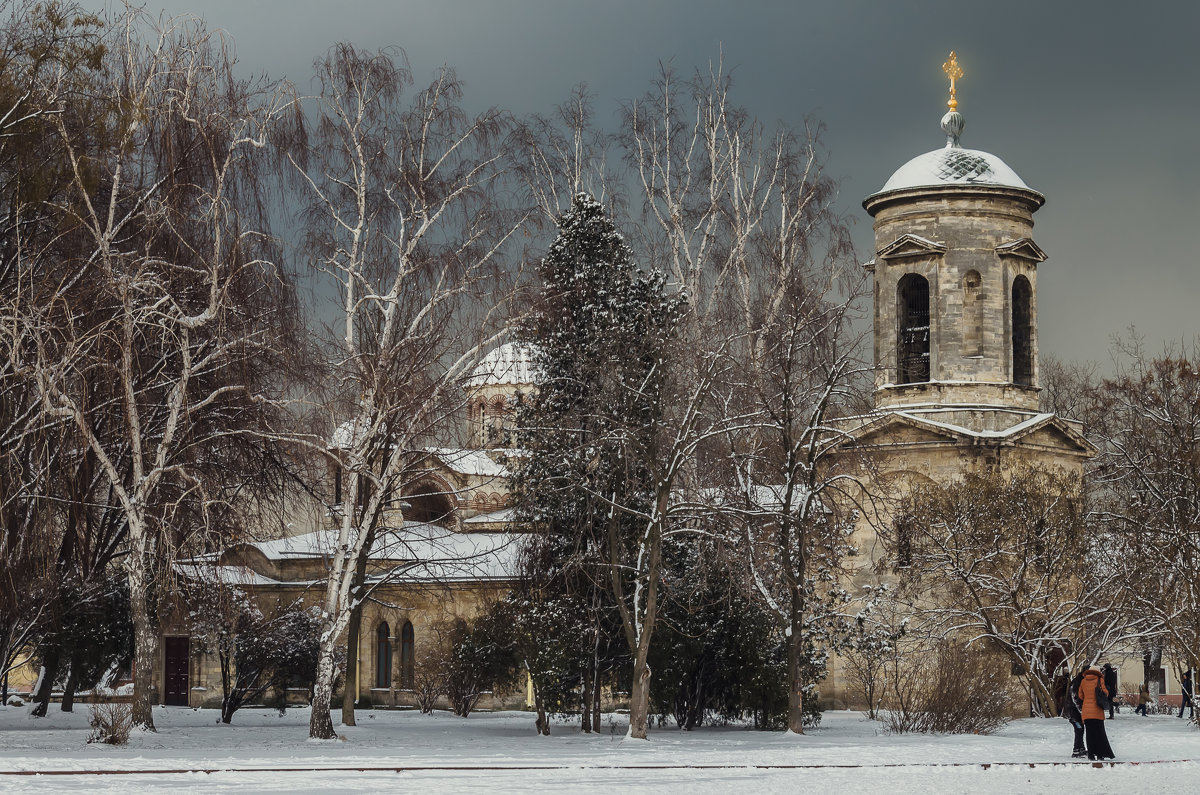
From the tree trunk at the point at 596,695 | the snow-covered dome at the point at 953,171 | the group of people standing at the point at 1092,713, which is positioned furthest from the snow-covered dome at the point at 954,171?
the group of people standing at the point at 1092,713

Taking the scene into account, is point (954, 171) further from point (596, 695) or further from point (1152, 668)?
point (1152, 668)

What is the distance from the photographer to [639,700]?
2883 centimetres

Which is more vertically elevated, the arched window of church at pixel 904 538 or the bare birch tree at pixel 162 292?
the bare birch tree at pixel 162 292

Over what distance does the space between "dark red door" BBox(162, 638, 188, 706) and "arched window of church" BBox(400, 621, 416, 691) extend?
23.2 ft

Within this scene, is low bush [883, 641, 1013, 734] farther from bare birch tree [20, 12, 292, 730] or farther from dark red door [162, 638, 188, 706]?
dark red door [162, 638, 188, 706]

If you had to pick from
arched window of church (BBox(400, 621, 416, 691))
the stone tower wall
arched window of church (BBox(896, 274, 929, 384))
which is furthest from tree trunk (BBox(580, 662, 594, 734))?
arched window of church (BBox(400, 621, 416, 691))

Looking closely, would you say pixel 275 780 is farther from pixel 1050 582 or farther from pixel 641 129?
pixel 641 129

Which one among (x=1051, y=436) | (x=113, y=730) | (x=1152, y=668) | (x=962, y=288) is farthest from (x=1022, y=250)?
(x=113, y=730)

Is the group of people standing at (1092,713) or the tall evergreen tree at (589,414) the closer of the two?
the group of people standing at (1092,713)

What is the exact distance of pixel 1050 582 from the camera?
38.6 meters

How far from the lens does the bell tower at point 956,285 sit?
44.4 metres

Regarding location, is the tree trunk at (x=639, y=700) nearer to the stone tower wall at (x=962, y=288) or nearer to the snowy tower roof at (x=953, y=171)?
the stone tower wall at (x=962, y=288)

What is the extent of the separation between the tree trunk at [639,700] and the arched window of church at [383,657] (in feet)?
78.4

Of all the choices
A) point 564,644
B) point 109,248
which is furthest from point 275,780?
point 564,644
